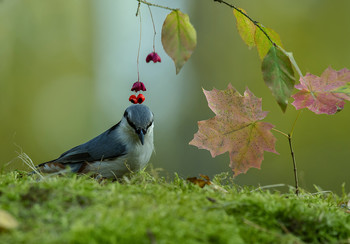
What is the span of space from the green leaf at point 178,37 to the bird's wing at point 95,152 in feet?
3.96

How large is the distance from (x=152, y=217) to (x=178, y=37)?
745 mm

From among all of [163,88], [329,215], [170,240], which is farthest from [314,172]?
[170,240]

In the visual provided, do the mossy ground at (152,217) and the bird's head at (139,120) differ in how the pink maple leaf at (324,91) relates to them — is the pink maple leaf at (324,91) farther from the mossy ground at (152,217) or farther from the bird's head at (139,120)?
the bird's head at (139,120)

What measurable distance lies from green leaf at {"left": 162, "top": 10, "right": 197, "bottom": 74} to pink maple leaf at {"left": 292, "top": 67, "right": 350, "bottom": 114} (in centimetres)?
67

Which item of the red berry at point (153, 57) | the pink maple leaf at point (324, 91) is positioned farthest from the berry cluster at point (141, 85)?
the pink maple leaf at point (324, 91)

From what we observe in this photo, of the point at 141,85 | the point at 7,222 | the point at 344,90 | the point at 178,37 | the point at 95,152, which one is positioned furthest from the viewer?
the point at 95,152

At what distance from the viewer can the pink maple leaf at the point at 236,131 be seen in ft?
5.86

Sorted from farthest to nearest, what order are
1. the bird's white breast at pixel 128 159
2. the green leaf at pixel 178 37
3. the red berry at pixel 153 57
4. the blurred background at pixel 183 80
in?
the blurred background at pixel 183 80
the bird's white breast at pixel 128 159
the red berry at pixel 153 57
the green leaf at pixel 178 37

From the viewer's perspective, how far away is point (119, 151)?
8.00 ft

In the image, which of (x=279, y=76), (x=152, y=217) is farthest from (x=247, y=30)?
(x=152, y=217)

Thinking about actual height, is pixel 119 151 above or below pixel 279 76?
below

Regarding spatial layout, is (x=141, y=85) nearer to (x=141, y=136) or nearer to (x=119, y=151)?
(x=141, y=136)

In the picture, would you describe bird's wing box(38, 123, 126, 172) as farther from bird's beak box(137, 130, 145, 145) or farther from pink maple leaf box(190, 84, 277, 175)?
pink maple leaf box(190, 84, 277, 175)

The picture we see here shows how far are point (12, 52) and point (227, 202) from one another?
923cm
